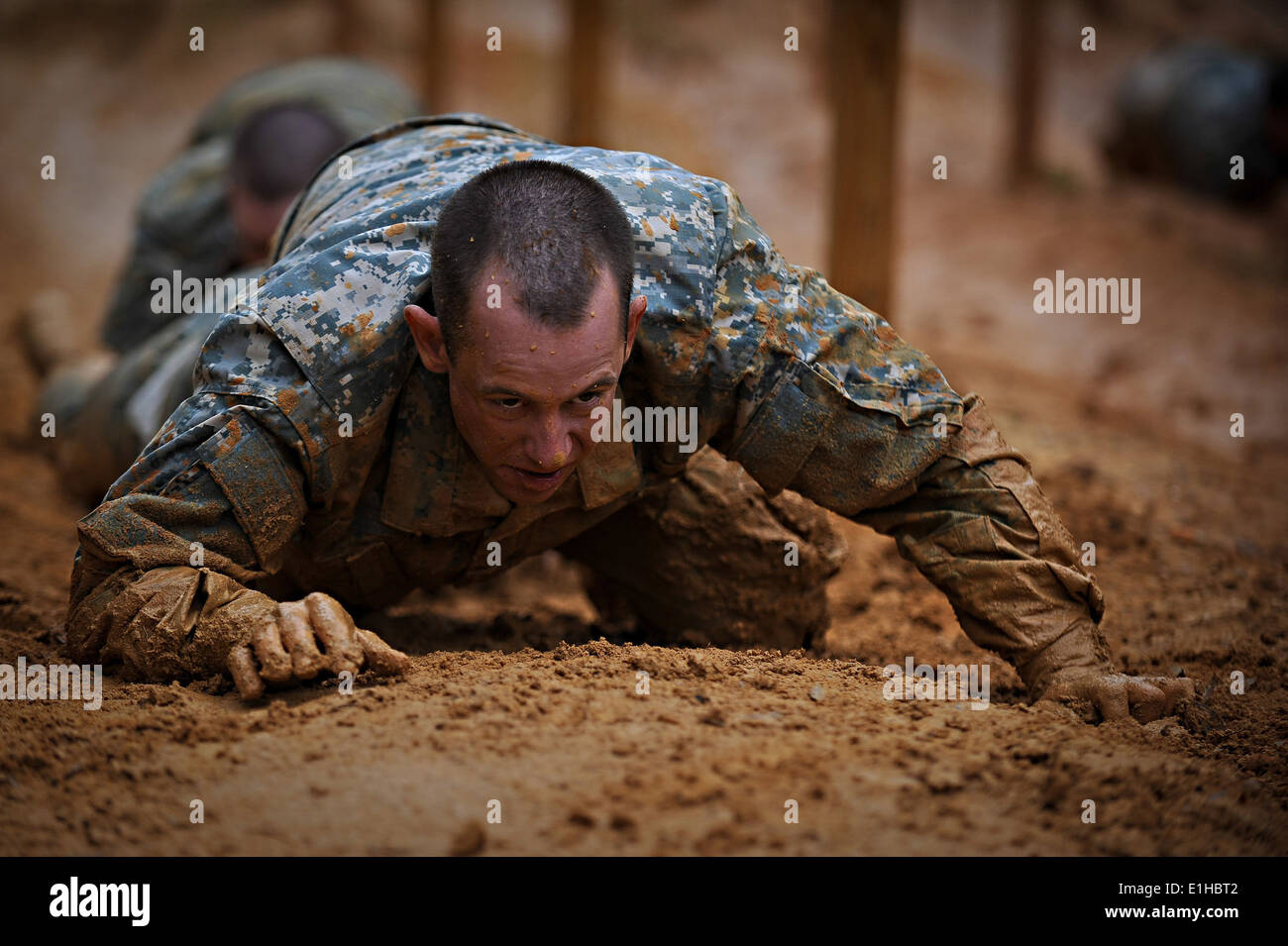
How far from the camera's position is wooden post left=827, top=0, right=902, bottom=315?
4.85 meters

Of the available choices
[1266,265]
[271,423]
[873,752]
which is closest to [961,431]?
[873,752]

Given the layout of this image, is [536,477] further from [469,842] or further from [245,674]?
[469,842]

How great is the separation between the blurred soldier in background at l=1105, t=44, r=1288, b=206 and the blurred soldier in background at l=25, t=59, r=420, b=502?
560 cm

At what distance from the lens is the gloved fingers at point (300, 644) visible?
2.19m

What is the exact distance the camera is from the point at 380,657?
229 centimetres

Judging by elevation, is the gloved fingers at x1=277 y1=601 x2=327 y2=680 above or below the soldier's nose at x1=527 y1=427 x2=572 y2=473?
below

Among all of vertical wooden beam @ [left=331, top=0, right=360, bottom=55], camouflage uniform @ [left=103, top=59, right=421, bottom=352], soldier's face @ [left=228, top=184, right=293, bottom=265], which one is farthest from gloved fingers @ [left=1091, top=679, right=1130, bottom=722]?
vertical wooden beam @ [left=331, top=0, right=360, bottom=55]

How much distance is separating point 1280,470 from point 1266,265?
109 inches

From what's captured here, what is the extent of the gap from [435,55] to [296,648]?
277 inches

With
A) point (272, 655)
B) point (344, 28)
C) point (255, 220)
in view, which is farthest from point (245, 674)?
point (344, 28)

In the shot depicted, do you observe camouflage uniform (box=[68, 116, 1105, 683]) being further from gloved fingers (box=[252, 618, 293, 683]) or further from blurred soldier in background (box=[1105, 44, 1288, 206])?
blurred soldier in background (box=[1105, 44, 1288, 206])

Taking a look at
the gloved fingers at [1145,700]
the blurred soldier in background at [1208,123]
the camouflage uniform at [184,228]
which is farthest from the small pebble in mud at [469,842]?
the blurred soldier in background at [1208,123]

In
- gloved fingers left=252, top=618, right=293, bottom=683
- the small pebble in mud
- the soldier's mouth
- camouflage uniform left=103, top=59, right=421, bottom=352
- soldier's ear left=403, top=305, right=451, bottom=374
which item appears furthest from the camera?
camouflage uniform left=103, top=59, right=421, bottom=352

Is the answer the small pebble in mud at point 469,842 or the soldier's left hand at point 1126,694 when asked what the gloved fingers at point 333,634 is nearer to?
the small pebble in mud at point 469,842
